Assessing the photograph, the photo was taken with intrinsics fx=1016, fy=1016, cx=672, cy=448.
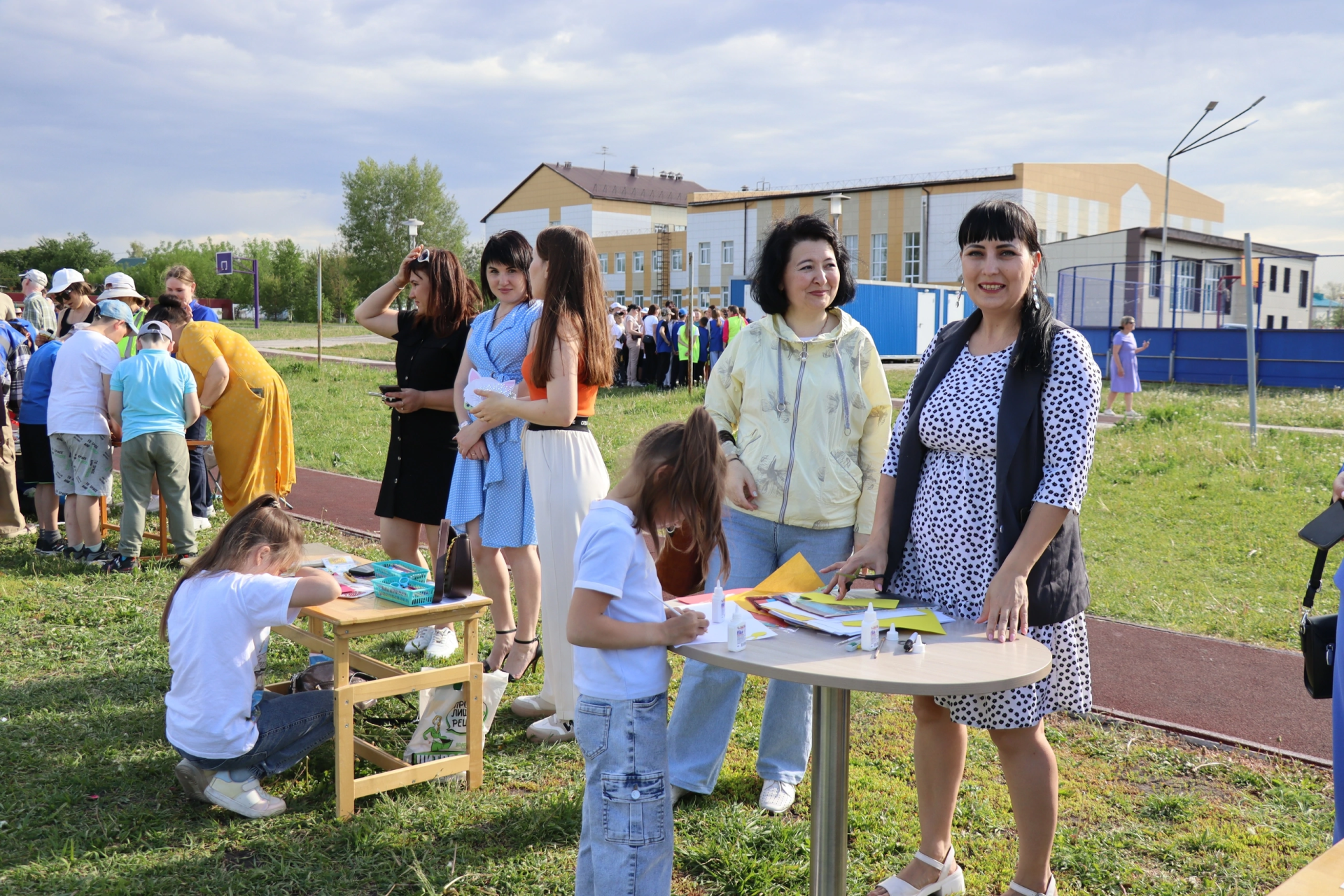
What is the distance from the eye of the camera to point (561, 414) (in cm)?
379

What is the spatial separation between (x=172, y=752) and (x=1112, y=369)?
15669mm

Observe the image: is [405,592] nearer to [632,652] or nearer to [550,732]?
[550,732]

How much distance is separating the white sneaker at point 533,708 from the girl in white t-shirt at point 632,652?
5.80 ft

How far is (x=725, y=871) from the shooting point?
3061 millimetres

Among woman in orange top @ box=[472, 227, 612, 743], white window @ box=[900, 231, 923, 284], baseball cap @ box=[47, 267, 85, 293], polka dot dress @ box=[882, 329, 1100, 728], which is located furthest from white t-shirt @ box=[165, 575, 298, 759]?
white window @ box=[900, 231, 923, 284]

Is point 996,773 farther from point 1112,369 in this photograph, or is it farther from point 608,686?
point 1112,369

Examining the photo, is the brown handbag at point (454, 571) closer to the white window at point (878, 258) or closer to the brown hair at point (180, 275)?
the brown hair at point (180, 275)

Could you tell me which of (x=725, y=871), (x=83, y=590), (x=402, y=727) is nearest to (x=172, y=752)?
(x=402, y=727)

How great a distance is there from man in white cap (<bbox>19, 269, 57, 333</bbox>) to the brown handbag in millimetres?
8033

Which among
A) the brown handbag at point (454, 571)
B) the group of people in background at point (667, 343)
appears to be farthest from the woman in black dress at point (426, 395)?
the group of people in background at point (667, 343)

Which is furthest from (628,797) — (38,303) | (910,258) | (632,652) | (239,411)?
(910,258)

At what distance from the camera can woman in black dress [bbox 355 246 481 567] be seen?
4.75 meters

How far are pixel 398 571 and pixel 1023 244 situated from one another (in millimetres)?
2438

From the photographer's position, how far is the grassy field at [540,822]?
10.00 feet
